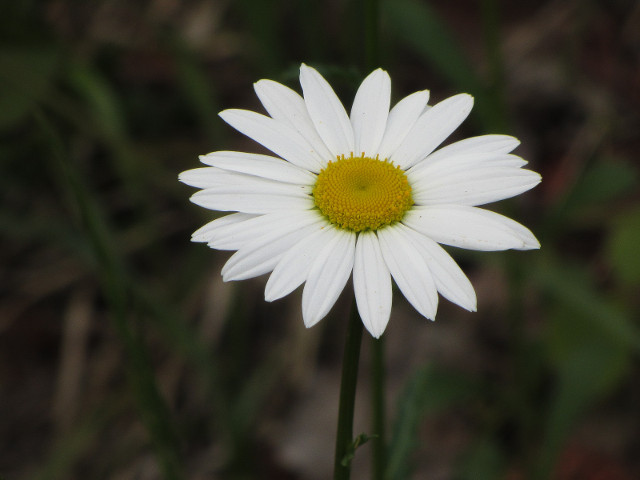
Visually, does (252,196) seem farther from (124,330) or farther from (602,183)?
(602,183)

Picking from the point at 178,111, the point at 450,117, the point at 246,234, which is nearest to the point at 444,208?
the point at 450,117

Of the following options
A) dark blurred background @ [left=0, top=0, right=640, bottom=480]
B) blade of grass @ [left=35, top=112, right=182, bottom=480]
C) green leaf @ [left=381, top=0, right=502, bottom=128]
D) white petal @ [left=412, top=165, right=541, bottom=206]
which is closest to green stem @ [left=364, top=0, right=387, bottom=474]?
white petal @ [left=412, top=165, right=541, bottom=206]

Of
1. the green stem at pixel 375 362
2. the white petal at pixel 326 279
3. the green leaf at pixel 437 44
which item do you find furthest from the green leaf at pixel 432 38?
A: the white petal at pixel 326 279

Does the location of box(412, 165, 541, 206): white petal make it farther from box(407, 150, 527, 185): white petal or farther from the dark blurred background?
the dark blurred background

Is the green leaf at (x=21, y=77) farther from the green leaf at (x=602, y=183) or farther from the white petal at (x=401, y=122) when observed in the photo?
the green leaf at (x=602, y=183)

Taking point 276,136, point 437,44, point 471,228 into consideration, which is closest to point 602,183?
point 437,44

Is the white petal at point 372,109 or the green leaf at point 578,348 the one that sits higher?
the white petal at point 372,109
